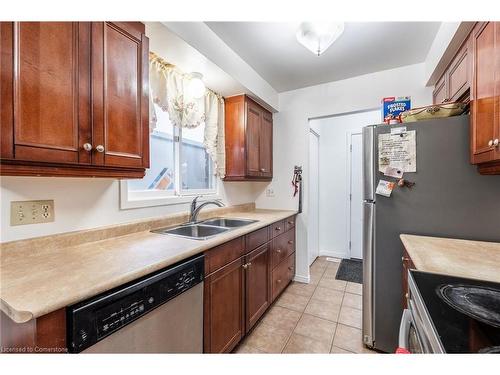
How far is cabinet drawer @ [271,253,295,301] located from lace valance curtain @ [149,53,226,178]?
1187mm

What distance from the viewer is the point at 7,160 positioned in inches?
30.8

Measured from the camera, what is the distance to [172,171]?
6.45ft

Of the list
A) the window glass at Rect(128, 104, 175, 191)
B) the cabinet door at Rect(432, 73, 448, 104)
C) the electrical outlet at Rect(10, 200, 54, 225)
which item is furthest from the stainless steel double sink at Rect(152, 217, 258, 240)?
the cabinet door at Rect(432, 73, 448, 104)

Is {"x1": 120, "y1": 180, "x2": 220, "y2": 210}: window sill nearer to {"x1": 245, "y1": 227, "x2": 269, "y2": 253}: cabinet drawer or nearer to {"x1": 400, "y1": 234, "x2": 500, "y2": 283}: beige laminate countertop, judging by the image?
{"x1": 245, "y1": 227, "x2": 269, "y2": 253}: cabinet drawer

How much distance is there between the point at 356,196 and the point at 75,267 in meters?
3.46

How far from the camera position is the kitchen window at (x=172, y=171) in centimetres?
166

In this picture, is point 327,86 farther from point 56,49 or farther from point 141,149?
point 56,49

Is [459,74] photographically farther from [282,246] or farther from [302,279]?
[302,279]

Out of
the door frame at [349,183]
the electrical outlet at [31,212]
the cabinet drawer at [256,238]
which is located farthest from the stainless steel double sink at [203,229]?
the door frame at [349,183]

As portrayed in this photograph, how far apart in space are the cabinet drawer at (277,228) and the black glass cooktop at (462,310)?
1.28 meters

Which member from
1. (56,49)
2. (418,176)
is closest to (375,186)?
(418,176)

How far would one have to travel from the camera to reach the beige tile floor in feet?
5.37

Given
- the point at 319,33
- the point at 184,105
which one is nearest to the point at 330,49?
the point at 319,33

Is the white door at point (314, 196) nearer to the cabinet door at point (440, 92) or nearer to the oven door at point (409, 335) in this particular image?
the cabinet door at point (440, 92)
